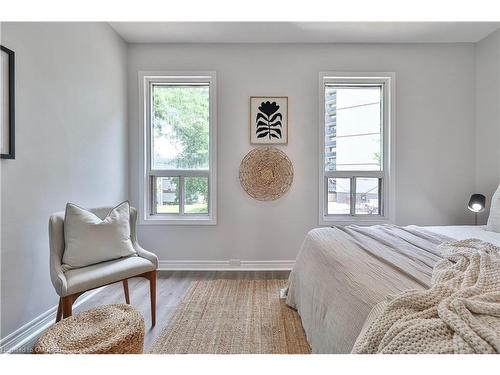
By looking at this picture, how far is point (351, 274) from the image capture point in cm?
129

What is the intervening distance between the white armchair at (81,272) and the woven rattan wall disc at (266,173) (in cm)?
147

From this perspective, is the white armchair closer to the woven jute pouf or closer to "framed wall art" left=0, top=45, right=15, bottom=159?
the woven jute pouf

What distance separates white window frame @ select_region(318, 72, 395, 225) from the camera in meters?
3.16

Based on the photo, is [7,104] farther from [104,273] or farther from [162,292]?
[162,292]

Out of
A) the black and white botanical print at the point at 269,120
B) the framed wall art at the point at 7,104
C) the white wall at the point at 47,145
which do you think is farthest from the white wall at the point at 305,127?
the framed wall art at the point at 7,104

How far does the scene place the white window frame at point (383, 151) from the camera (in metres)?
3.16

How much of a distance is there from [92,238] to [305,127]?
2459 millimetres

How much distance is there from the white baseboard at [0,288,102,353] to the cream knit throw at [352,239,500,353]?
2055 mm

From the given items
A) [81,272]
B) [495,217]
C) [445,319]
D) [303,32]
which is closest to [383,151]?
Result: [495,217]

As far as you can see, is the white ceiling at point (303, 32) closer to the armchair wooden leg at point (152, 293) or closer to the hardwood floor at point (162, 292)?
the armchair wooden leg at point (152, 293)

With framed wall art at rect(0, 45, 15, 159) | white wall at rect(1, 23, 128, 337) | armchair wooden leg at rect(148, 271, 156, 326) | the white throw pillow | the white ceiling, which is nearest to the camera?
framed wall art at rect(0, 45, 15, 159)

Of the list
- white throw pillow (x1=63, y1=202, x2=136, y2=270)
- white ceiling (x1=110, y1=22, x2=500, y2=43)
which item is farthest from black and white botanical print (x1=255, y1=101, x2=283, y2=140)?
white throw pillow (x1=63, y1=202, x2=136, y2=270)

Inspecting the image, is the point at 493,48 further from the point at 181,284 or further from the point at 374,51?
the point at 181,284

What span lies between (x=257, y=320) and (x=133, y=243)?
1182 mm
